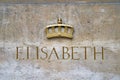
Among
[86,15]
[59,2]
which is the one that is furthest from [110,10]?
[59,2]

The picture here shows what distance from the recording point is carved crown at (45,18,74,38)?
28.1 ft

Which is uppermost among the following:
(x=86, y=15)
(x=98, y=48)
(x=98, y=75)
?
(x=86, y=15)

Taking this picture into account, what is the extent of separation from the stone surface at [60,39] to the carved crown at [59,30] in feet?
0.34

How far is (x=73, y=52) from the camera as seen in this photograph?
8578 millimetres

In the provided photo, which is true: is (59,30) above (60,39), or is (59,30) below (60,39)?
above

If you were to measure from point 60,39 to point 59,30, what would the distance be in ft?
0.62

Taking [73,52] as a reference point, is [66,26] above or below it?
above

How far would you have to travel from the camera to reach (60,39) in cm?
861

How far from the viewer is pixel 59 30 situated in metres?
8.55

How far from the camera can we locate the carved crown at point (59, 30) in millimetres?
8553

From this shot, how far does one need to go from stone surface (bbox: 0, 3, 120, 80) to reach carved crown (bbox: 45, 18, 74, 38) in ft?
0.34

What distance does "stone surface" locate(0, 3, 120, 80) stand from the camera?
27.9ft

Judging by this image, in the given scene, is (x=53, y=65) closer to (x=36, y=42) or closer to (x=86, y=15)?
(x=36, y=42)

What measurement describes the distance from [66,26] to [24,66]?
1.16 metres
